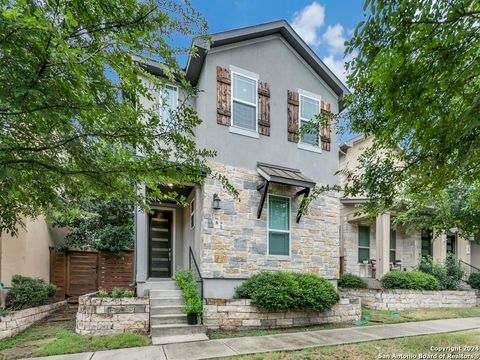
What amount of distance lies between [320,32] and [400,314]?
13.5 meters

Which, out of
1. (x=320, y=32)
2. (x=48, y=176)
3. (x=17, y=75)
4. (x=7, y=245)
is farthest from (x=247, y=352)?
(x=320, y=32)

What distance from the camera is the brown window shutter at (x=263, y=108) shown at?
28.8 ft

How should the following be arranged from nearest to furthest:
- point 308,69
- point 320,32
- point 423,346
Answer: point 423,346 → point 308,69 → point 320,32

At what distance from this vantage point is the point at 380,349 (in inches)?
224

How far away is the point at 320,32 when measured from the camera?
618 inches

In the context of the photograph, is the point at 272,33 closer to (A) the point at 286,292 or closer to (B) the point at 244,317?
(A) the point at 286,292

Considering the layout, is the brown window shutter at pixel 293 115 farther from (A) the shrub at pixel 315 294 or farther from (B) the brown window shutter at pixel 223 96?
(A) the shrub at pixel 315 294

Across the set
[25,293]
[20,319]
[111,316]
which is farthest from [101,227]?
[111,316]

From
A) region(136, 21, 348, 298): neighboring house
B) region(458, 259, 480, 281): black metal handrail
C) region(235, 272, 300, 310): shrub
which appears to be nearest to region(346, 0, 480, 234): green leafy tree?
region(235, 272, 300, 310): shrub

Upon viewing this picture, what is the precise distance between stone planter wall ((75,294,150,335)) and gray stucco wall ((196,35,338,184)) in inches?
159

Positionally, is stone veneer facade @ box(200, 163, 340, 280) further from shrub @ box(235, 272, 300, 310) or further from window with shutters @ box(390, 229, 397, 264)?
window with shutters @ box(390, 229, 397, 264)

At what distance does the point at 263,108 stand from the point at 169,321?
611 cm

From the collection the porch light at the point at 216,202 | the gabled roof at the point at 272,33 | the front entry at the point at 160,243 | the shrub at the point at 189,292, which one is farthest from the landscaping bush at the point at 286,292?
the gabled roof at the point at 272,33

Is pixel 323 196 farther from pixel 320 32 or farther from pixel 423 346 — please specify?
pixel 320 32
